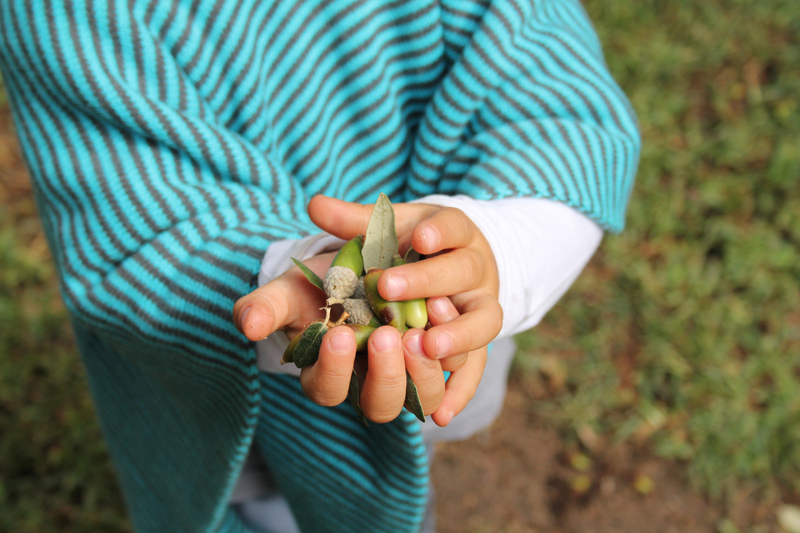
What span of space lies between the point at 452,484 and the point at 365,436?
112cm

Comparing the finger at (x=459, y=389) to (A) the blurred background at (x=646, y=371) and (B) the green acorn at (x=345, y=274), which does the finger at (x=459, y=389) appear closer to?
(B) the green acorn at (x=345, y=274)

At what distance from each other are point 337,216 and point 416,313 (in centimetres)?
15

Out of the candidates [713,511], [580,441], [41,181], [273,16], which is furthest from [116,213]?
[713,511]

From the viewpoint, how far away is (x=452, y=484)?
76.7 inches

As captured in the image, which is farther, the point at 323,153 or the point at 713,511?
the point at 713,511

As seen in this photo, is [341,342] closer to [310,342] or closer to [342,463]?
[310,342]

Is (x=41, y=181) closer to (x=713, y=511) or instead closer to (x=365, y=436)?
(x=365, y=436)

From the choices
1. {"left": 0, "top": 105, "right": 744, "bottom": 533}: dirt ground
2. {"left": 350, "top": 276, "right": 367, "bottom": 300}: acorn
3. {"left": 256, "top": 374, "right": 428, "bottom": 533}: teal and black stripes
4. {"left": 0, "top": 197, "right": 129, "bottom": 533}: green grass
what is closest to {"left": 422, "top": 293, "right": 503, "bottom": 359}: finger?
{"left": 350, "top": 276, "right": 367, "bottom": 300}: acorn

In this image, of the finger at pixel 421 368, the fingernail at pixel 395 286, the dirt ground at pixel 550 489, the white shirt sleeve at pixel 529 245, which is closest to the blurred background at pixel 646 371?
the dirt ground at pixel 550 489

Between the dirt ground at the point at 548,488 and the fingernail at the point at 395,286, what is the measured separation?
149 centimetres

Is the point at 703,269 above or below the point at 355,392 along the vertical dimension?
below

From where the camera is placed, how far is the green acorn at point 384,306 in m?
0.67

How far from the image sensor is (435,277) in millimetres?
656

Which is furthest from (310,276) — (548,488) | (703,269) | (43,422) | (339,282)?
(703,269)
